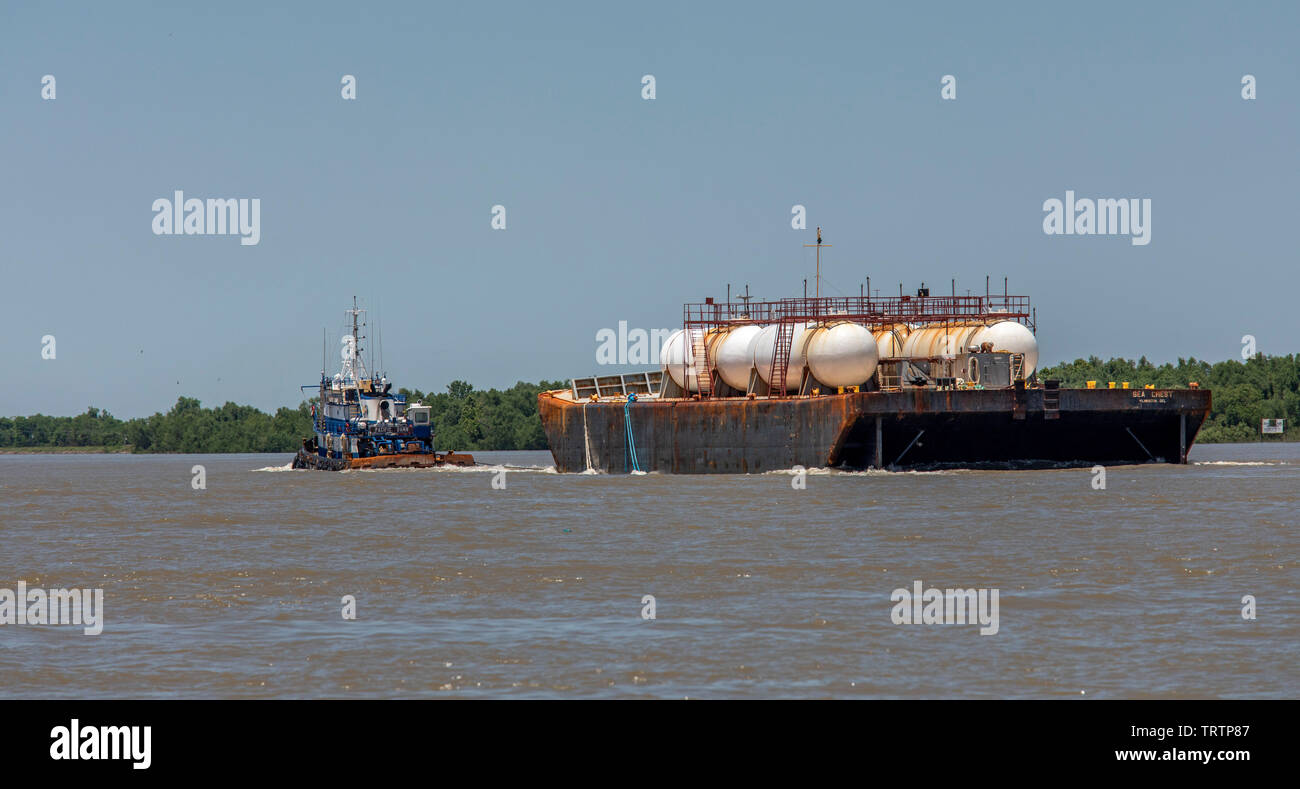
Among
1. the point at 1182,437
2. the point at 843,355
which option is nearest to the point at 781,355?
the point at 843,355

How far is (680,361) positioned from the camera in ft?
277

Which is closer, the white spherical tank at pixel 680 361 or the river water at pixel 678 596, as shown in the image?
the river water at pixel 678 596

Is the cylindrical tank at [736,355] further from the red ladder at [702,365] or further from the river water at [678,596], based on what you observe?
the river water at [678,596]

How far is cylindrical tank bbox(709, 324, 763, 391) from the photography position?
79.1 meters

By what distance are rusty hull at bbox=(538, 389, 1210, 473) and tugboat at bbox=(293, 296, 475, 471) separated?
853 inches

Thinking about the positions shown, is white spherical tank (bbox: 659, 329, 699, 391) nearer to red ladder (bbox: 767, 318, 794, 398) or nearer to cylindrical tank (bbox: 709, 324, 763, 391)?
cylindrical tank (bbox: 709, 324, 763, 391)

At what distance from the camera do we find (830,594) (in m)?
27.1

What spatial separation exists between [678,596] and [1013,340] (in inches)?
1970

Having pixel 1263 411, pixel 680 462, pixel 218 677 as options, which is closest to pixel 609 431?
pixel 680 462

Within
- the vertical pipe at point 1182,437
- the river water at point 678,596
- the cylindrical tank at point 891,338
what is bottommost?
the river water at point 678,596

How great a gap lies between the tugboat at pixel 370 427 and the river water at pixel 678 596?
3927 centimetres

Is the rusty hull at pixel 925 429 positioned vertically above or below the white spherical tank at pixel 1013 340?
below

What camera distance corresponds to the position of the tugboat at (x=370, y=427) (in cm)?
9512

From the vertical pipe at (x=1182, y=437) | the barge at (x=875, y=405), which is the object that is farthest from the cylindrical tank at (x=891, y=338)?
the vertical pipe at (x=1182, y=437)
